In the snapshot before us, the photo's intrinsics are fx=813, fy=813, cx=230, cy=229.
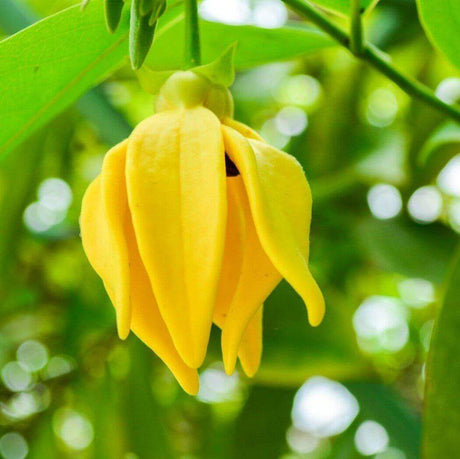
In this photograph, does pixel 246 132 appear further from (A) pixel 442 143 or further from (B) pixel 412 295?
(B) pixel 412 295

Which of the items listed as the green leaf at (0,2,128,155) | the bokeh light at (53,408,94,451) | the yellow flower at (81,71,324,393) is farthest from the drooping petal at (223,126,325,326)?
the bokeh light at (53,408,94,451)

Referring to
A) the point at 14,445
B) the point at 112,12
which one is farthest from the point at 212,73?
the point at 14,445

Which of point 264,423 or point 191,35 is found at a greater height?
point 191,35

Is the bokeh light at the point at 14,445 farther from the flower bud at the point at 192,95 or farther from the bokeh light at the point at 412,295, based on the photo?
the flower bud at the point at 192,95

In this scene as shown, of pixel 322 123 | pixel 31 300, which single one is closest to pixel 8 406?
pixel 31 300

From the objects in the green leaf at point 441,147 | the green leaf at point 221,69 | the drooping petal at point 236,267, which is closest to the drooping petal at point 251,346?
the drooping petal at point 236,267
